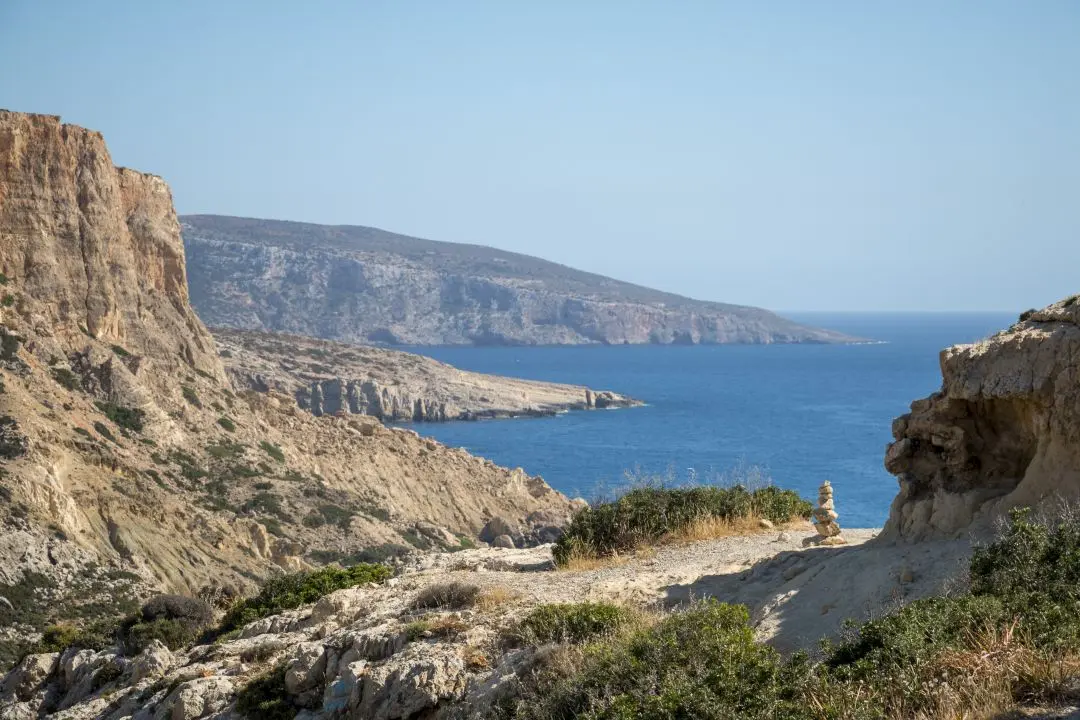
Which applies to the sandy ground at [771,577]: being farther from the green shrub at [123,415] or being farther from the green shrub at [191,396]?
the green shrub at [191,396]

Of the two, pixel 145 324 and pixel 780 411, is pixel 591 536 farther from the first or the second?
pixel 780 411

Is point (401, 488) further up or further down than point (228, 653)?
further down

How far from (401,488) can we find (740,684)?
→ 4738 cm

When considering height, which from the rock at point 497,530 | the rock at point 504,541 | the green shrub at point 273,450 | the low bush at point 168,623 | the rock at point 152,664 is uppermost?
the rock at point 152,664

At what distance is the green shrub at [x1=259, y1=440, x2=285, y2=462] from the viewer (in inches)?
2028

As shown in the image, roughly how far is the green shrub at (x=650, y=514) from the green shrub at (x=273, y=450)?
36.2 m

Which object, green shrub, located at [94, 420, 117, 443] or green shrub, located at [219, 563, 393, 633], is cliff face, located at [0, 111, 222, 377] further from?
green shrub, located at [219, 563, 393, 633]

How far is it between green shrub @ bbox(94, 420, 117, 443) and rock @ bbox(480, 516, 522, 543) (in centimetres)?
1640

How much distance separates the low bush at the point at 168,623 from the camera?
17.3m

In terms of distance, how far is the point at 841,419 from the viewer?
109 metres

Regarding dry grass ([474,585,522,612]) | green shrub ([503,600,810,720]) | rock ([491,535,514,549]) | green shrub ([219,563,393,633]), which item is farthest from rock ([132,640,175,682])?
rock ([491,535,514,549])

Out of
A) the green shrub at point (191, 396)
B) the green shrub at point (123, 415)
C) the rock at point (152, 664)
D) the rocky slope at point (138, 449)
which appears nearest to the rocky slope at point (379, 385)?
the rocky slope at point (138, 449)

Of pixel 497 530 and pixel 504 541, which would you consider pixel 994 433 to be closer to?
pixel 504 541

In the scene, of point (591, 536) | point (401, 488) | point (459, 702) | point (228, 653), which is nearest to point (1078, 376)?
point (459, 702)
